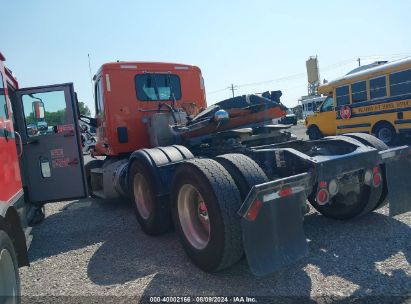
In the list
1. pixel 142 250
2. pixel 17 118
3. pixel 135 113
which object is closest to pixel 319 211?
pixel 142 250

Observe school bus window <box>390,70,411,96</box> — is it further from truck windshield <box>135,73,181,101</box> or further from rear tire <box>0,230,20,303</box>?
rear tire <box>0,230,20,303</box>

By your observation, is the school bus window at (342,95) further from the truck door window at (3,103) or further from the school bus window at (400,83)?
the truck door window at (3,103)

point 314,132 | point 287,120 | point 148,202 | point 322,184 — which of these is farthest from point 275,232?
point 314,132

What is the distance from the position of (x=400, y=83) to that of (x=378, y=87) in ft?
2.71

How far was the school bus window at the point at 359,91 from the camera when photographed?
12.6 metres

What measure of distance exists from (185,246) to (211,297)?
0.88 meters

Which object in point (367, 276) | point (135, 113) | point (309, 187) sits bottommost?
point (367, 276)

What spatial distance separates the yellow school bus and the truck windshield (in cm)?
784

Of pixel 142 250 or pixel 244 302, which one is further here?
pixel 142 250

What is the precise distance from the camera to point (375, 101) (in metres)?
12.3

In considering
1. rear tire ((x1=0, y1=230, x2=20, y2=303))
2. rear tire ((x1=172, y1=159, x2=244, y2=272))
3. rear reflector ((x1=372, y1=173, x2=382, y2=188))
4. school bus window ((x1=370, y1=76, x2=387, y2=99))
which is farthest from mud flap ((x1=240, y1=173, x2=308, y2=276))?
school bus window ((x1=370, y1=76, x2=387, y2=99))

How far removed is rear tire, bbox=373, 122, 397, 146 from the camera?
39.6 ft

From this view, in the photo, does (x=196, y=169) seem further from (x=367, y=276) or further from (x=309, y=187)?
(x=367, y=276)

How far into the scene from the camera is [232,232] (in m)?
3.37
